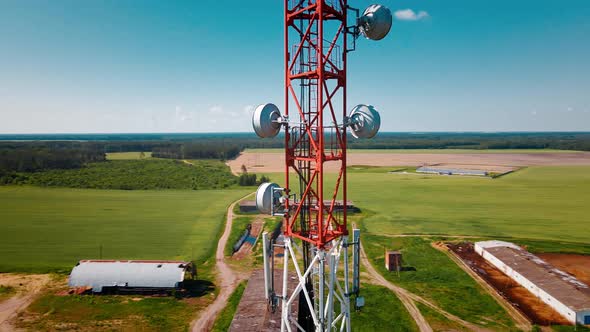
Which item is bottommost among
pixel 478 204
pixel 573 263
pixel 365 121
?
pixel 573 263

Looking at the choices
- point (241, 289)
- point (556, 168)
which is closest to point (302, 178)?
point (241, 289)

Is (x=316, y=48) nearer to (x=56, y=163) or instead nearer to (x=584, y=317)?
(x=584, y=317)

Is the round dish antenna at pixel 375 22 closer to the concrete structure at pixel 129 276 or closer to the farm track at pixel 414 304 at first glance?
the farm track at pixel 414 304

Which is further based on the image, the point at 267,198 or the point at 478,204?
the point at 478,204

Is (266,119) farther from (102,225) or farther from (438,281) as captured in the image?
(102,225)

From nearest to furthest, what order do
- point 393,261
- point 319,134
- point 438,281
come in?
1. point 319,134
2. point 438,281
3. point 393,261

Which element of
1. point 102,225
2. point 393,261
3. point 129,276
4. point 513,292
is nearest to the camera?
point 513,292

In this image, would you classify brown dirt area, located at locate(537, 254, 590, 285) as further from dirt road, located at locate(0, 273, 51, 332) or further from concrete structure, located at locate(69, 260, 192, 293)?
dirt road, located at locate(0, 273, 51, 332)

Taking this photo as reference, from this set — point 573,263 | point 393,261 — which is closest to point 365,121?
point 393,261

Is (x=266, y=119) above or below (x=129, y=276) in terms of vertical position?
above
